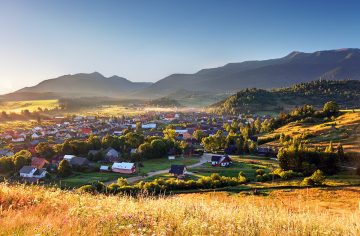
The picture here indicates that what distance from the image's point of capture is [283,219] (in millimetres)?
7980

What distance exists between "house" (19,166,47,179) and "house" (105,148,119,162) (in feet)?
65.9

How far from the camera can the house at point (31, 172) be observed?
68.5m

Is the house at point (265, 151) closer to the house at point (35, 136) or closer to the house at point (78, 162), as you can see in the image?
the house at point (78, 162)

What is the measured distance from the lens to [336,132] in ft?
317

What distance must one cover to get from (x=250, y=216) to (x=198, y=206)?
5.75 feet

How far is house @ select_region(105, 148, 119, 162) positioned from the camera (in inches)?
3479

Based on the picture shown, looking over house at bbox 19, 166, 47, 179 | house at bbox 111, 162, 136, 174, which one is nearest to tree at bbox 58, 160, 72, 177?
house at bbox 19, 166, 47, 179

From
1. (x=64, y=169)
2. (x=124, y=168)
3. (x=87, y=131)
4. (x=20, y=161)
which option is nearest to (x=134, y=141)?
(x=124, y=168)

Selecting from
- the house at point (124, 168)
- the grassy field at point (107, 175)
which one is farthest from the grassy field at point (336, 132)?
the house at point (124, 168)

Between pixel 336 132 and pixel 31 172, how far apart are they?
274 ft

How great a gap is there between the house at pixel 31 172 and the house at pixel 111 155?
791 inches

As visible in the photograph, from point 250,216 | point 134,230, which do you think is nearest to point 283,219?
point 250,216

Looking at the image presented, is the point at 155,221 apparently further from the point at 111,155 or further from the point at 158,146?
the point at 111,155

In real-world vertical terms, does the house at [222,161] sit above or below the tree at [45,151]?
below
